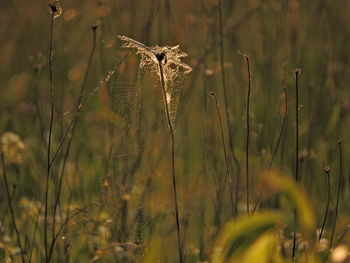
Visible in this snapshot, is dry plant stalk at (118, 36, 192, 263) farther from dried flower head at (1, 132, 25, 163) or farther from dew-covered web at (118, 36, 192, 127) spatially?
dried flower head at (1, 132, 25, 163)

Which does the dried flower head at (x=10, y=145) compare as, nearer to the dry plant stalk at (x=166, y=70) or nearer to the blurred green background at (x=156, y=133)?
the blurred green background at (x=156, y=133)

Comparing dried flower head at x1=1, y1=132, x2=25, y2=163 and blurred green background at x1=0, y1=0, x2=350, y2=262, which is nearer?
blurred green background at x1=0, y1=0, x2=350, y2=262

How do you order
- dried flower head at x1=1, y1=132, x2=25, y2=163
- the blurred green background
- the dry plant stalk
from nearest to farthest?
the dry plant stalk < the blurred green background < dried flower head at x1=1, y1=132, x2=25, y2=163

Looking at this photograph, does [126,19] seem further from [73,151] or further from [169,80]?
[169,80]

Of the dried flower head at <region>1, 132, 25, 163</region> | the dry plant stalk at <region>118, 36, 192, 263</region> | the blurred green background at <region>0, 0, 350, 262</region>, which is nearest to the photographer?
the dry plant stalk at <region>118, 36, 192, 263</region>

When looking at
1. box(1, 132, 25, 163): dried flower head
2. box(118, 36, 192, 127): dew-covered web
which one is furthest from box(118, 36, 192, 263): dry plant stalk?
box(1, 132, 25, 163): dried flower head

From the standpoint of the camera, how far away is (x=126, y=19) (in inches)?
171

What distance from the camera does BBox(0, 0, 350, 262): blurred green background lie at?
2029 millimetres

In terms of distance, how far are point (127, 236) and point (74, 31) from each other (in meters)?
2.33

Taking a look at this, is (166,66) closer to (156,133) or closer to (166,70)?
(166,70)

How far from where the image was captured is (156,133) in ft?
8.02

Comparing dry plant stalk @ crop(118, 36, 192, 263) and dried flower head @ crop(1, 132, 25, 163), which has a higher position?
dry plant stalk @ crop(118, 36, 192, 263)

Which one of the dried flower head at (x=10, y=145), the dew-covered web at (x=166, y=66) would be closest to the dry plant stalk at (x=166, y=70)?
the dew-covered web at (x=166, y=66)

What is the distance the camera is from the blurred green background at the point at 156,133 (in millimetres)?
2029
